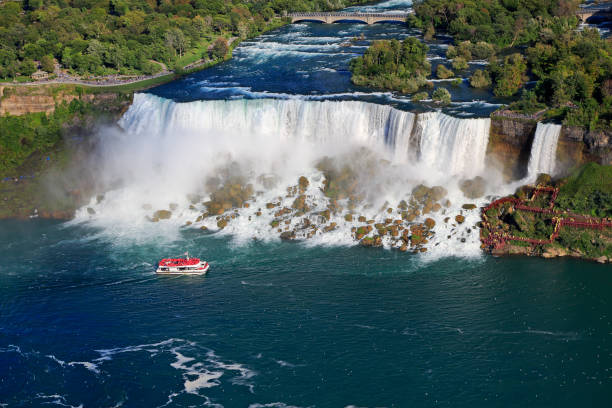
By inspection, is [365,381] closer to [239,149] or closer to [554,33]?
[239,149]

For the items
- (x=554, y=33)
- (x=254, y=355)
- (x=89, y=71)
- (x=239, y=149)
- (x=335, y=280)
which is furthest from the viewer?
(x=89, y=71)

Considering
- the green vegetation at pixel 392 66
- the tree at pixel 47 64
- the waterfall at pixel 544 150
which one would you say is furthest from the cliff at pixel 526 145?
the tree at pixel 47 64

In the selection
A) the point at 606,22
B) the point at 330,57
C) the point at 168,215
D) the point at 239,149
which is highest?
the point at 606,22

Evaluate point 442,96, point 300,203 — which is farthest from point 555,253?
point 442,96

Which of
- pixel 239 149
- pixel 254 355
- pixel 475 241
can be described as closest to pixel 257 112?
pixel 239 149

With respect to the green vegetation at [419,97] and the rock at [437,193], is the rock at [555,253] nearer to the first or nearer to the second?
the rock at [437,193]

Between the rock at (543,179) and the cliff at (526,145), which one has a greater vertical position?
the cliff at (526,145)
